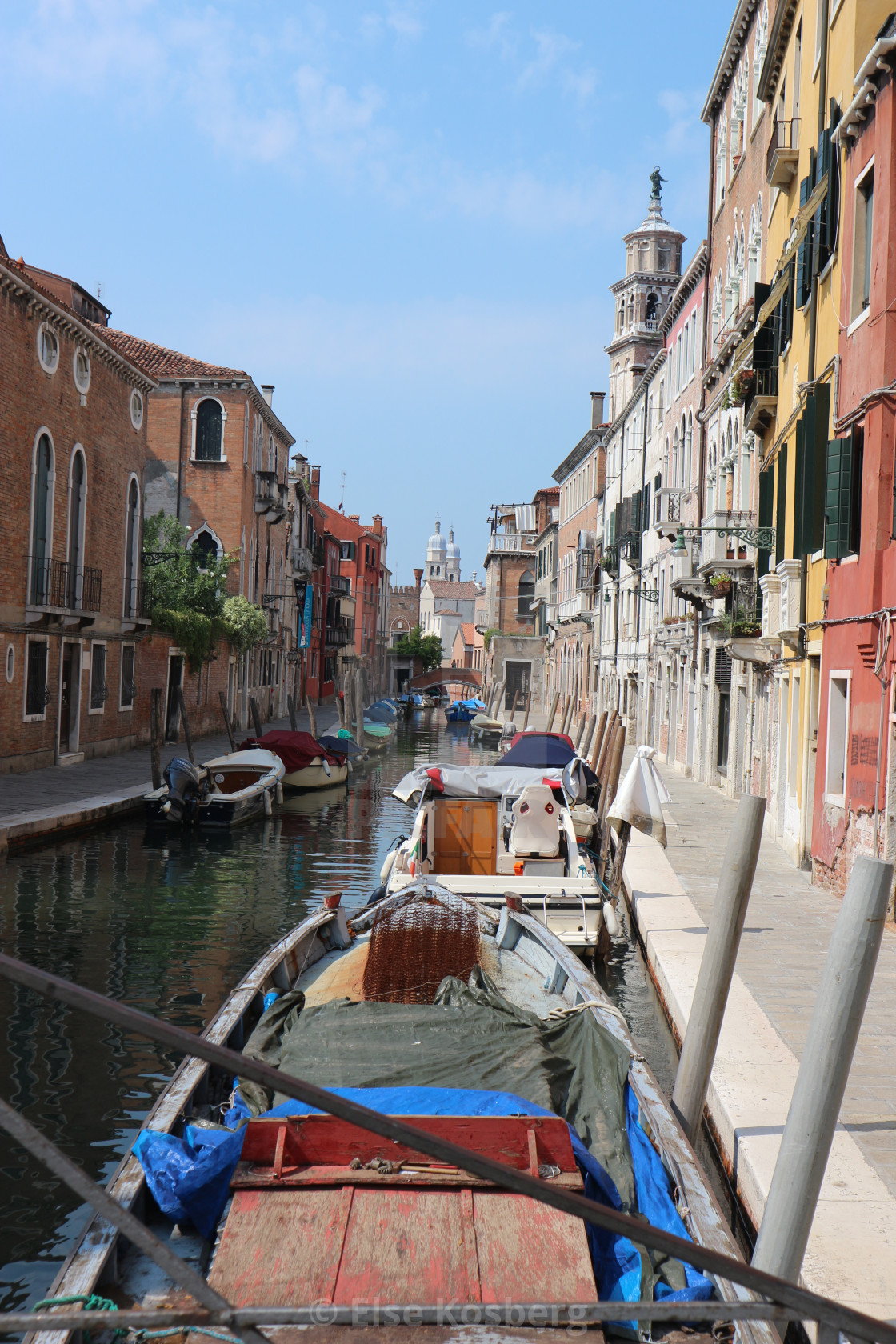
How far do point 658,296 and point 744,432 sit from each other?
99.7 ft

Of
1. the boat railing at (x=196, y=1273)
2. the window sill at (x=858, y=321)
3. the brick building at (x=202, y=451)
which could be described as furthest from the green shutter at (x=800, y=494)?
the brick building at (x=202, y=451)

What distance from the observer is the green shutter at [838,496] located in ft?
33.6

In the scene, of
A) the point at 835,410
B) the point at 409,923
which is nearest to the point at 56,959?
the point at 409,923

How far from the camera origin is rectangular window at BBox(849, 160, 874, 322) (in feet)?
34.0

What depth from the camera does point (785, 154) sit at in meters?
13.6

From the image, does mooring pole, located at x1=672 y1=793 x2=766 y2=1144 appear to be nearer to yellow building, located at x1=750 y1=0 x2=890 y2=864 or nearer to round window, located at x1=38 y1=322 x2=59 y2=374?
yellow building, located at x1=750 y1=0 x2=890 y2=864

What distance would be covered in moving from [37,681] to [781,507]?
12.8m

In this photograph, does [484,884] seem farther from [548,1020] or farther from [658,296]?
[658,296]

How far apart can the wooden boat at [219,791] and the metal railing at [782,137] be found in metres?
11.8

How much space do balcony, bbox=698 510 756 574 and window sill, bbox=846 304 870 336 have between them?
644 cm

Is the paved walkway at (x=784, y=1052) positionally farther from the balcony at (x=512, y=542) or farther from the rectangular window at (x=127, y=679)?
the balcony at (x=512, y=542)

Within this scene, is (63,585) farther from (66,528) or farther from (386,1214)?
(386,1214)

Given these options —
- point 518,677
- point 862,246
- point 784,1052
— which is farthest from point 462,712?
point 784,1052

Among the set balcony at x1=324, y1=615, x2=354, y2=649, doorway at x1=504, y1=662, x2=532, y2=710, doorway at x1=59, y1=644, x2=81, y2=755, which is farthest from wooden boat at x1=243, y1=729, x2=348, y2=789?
doorway at x1=504, y1=662, x2=532, y2=710
